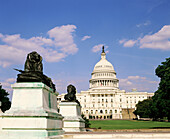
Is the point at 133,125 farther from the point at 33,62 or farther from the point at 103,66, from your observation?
the point at 103,66

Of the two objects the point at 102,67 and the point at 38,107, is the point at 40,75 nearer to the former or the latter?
the point at 38,107

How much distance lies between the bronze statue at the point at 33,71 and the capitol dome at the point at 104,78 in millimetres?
162068

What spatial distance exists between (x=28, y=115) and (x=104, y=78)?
16574 cm

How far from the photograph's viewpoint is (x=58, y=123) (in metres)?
10.9

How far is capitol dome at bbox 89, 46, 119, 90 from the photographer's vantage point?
6879 inches

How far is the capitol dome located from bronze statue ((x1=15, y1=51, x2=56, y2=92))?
162068mm

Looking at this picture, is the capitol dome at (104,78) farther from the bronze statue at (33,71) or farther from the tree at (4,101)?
the bronze statue at (33,71)

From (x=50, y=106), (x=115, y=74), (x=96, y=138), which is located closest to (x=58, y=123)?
(x=50, y=106)

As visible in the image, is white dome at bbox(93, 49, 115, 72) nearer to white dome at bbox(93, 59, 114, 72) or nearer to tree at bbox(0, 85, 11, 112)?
white dome at bbox(93, 59, 114, 72)

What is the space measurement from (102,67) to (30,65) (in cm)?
16964

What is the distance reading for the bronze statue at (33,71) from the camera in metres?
9.95

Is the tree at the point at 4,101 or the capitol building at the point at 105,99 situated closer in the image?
the tree at the point at 4,101

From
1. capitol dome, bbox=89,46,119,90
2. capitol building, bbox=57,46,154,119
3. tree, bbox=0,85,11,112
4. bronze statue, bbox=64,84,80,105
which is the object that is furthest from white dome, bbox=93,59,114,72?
bronze statue, bbox=64,84,80,105

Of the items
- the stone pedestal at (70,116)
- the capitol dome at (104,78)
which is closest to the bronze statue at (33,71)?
the stone pedestal at (70,116)
